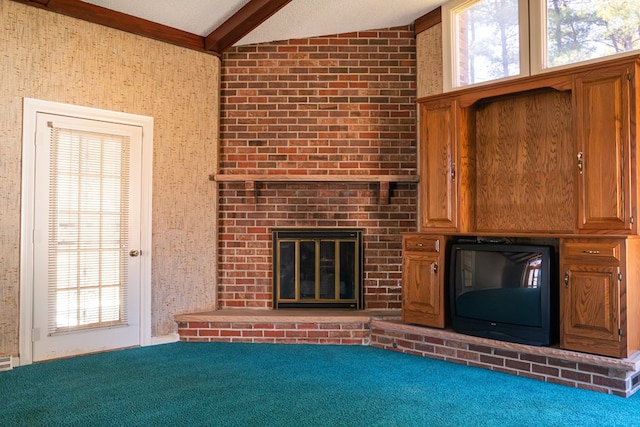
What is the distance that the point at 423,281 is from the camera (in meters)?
3.96

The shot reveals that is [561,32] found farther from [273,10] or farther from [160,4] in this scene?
[160,4]

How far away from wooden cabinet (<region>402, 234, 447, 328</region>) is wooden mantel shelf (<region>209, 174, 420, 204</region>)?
613 millimetres

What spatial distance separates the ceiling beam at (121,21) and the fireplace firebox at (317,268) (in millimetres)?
1946

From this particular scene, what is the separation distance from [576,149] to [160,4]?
10.9ft

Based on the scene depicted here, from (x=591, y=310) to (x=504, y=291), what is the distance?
0.58 m

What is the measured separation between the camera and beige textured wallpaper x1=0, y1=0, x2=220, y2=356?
3.60m

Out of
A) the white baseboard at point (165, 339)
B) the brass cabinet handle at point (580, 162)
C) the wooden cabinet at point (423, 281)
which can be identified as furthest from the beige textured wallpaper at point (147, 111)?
the brass cabinet handle at point (580, 162)

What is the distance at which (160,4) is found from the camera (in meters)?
4.00

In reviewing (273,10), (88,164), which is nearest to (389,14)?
(273,10)

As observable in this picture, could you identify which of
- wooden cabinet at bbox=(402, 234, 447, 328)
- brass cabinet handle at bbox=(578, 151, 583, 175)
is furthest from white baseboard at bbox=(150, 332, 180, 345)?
brass cabinet handle at bbox=(578, 151, 583, 175)

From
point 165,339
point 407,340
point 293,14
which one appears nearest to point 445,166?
point 407,340

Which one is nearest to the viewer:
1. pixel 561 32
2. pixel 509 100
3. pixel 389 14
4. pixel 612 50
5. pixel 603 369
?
pixel 603 369

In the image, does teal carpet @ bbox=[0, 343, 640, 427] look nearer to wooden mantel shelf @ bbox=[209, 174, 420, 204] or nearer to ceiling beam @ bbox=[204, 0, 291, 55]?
wooden mantel shelf @ bbox=[209, 174, 420, 204]

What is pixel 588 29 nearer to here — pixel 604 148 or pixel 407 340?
pixel 604 148
